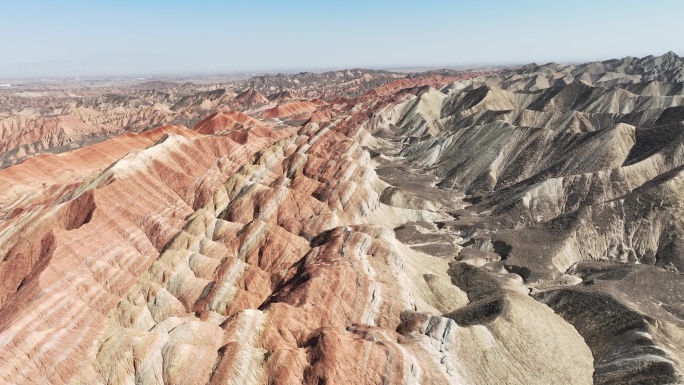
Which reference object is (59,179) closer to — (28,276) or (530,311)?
(28,276)

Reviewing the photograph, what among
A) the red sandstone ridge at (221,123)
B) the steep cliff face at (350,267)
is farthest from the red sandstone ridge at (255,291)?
the red sandstone ridge at (221,123)

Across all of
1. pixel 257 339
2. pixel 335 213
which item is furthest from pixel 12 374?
pixel 335 213

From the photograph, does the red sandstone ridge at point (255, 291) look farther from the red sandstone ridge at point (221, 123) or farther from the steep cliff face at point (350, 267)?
the red sandstone ridge at point (221, 123)

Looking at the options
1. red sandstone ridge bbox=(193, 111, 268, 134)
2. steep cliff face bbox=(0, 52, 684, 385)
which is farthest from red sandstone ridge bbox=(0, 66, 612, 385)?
red sandstone ridge bbox=(193, 111, 268, 134)

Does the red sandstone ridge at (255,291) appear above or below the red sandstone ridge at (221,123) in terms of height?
below

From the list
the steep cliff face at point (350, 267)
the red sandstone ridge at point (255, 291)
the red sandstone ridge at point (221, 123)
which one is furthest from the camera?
the red sandstone ridge at point (221, 123)

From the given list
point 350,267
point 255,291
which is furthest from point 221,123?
point 350,267

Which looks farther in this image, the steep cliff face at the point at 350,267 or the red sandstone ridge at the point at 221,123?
the red sandstone ridge at the point at 221,123

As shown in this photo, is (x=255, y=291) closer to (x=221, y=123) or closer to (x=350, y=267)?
(x=350, y=267)

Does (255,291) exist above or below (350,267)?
below
